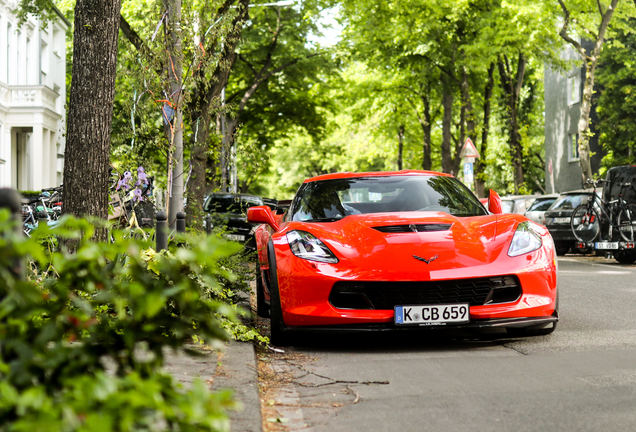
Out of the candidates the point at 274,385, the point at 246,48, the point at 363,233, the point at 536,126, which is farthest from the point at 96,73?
the point at 536,126

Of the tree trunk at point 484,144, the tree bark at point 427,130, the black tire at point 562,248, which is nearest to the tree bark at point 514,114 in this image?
the tree trunk at point 484,144

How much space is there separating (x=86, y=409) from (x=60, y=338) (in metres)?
0.28

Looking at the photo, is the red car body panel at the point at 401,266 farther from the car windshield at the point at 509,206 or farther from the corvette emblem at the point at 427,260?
the car windshield at the point at 509,206

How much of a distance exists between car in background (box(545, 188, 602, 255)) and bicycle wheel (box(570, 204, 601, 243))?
0.91 m

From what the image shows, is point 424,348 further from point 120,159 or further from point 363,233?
point 120,159

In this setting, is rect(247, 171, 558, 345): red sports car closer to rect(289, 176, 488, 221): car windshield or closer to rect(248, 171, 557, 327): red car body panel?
rect(248, 171, 557, 327): red car body panel

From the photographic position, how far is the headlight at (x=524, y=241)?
19.1ft

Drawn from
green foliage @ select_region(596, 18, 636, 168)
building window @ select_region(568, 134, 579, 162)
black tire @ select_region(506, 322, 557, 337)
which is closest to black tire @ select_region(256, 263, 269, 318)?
black tire @ select_region(506, 322, 557, 337)

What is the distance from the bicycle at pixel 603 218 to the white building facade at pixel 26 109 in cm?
1974

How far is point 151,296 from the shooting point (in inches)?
65.4

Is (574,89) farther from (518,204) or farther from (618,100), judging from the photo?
(518,204)

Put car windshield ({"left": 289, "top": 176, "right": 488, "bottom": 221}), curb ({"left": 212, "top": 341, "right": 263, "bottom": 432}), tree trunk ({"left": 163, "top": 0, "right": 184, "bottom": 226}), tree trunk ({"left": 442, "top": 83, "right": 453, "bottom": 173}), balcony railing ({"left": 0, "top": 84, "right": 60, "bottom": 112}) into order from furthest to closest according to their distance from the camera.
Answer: balcony railing ({"left": 0, "top": 84, "right": 60, "bottom": 112}) < tree trunk ({"left": 442, "top": 83, "right": 453, "bottom": 173}) < tree trunk ({"left": 163, "top": 0, "right": 184, "bottom": 226}) < car windshield ({"left": 289, "top": 176, "right": 488, "bottom": 221}) < curb ({"left": 212, "top": 341, "right": 263, "bottom": 432})

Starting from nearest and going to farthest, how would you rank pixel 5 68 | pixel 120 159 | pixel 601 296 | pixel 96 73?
1. pixel 96 73
2. pixel 601 296
3. pixel 120 159
4. pixel 5 68

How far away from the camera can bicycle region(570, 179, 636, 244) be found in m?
14.9
